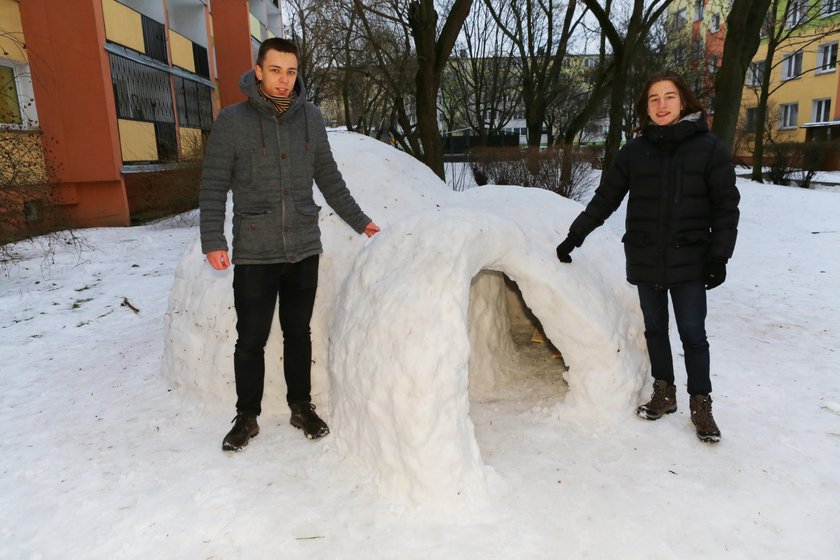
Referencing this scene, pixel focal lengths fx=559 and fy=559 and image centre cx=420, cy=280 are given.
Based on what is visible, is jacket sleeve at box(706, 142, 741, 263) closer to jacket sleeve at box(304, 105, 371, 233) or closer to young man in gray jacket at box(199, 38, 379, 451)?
jacket sleeve at box(304, 105, 371, 233)

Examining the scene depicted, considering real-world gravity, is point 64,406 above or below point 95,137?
below

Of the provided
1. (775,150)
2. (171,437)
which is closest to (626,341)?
(171,437)

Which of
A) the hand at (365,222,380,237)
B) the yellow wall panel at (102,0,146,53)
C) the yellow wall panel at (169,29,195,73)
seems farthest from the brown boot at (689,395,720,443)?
the yellow wall panel at (169,29,195,73)

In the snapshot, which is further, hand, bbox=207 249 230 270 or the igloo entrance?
the igloo entrance

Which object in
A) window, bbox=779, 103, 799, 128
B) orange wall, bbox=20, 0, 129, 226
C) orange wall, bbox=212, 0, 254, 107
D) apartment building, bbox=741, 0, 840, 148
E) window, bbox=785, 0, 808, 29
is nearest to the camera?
orange wall, bbox=20, 0, 129, 226

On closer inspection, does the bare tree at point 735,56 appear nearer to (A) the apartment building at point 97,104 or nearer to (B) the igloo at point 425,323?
(B) the igloo at point 425,323

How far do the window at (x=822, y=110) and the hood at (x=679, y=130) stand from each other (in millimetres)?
29162

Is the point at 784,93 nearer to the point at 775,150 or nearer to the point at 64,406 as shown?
the point at 775,150

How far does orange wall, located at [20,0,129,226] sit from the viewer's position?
34.2 ft

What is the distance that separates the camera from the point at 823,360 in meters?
4.15

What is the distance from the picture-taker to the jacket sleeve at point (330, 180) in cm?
301

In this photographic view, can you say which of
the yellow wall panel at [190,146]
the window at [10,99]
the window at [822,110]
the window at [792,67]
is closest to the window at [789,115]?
the window at [822,110]

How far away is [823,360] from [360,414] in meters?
3.57

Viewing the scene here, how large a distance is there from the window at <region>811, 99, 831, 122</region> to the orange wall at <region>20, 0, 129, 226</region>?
29.1 metres
